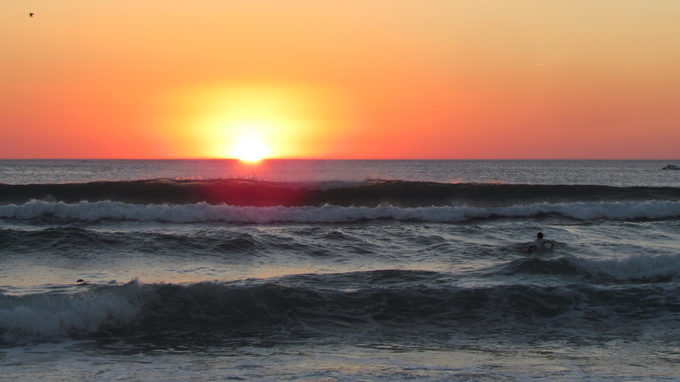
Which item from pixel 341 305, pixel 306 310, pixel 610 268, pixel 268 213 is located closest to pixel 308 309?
pixel 306 310

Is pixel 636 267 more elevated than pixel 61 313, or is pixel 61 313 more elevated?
pixel 636 267

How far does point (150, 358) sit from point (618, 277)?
30.1ft

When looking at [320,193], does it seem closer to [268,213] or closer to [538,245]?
[268,213]

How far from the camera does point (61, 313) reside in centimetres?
800

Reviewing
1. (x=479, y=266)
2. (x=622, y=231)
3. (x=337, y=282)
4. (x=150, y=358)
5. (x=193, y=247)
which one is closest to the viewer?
(x=150, y=358)

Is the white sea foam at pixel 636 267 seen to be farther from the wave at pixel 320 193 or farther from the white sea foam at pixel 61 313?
the wave at pixel 320 193

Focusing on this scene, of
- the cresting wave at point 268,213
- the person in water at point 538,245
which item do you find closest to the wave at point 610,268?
the person in water at point 538,245

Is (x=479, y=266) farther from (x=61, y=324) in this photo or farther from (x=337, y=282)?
(x=61, y=324)

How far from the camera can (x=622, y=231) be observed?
55.5ft

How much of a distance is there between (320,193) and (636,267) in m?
17.8

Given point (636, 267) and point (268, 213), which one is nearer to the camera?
point (636, 267)

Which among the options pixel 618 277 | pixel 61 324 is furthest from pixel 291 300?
pixel 618 277

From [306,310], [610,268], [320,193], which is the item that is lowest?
[306,310]

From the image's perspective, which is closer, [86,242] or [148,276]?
[148,276]
